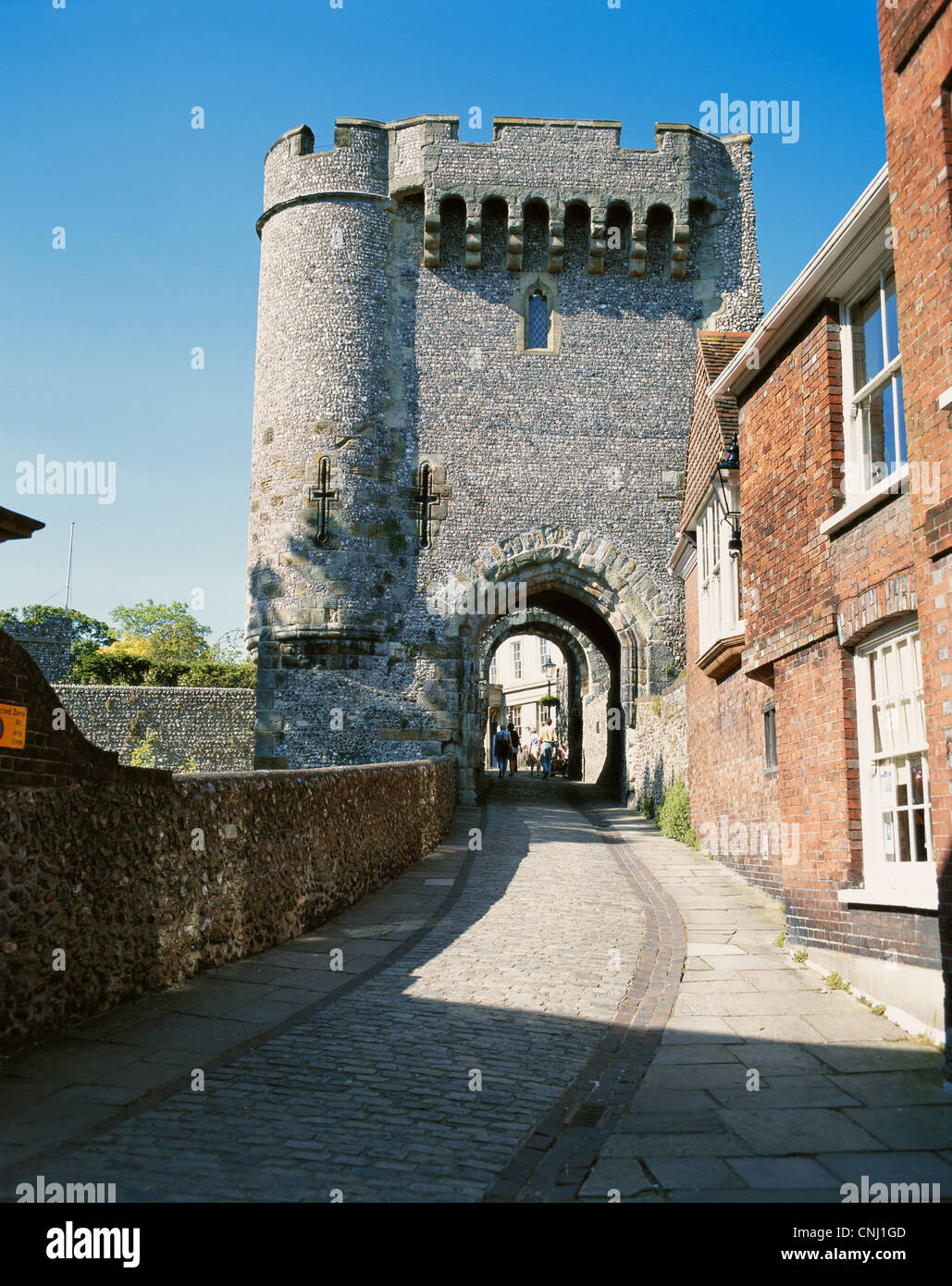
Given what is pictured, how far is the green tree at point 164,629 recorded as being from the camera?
59.3m

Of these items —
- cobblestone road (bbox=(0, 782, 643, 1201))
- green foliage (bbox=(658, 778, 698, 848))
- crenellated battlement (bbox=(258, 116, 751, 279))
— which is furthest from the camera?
crenellated battlement (bbox=(258, 116, 751, 279))

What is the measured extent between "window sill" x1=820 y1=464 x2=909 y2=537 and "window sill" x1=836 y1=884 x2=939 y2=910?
2.49 meters

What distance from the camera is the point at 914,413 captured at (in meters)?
6.00

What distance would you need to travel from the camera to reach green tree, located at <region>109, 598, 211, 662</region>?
59.3 meters

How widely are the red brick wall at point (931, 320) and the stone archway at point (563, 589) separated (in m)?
14.8

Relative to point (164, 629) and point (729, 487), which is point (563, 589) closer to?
point (729, 487)

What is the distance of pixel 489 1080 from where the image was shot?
5.39 meters

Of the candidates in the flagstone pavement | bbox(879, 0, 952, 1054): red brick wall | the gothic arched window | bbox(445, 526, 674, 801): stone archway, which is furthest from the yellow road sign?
the gothic arched window

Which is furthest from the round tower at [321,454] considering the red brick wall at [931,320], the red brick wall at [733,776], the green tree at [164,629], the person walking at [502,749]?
the green tree at [164,629]

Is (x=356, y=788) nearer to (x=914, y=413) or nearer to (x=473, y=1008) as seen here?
(x=473, y=1008)

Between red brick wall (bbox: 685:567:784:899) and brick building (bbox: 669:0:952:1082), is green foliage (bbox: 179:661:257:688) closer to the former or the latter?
red brick wall (bbox: 685:567:784:899)

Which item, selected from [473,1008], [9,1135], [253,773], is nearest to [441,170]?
[253,773]
